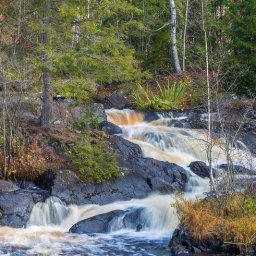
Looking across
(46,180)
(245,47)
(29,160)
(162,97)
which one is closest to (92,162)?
(46,180)

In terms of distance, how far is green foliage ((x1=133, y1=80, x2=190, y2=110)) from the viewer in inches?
915

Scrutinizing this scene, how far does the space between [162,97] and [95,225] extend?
1205 cm

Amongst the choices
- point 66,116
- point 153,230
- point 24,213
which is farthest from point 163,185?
point 66,116

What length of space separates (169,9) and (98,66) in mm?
14931

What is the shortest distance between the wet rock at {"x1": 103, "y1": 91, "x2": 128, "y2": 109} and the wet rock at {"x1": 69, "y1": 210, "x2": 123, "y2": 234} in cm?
1080

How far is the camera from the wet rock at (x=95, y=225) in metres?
12.7

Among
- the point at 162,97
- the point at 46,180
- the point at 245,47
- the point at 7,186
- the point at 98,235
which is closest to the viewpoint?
the point at 98,235

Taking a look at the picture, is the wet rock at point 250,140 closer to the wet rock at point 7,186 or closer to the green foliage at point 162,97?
the green foliage at point 162,97

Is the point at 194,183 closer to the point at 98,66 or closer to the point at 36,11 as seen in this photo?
the point at 98,66

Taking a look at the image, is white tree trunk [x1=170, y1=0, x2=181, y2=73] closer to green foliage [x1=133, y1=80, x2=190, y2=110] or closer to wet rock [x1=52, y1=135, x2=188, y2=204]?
green foliage [x1=133, y1=80, x2=190, y2=110]

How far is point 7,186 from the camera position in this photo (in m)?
14.1

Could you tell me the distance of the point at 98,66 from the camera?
1579 cm

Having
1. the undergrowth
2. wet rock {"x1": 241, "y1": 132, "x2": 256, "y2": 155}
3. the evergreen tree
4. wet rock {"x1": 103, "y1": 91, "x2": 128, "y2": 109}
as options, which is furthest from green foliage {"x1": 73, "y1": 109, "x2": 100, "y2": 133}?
the evergreen tree

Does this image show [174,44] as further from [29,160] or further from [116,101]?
[29,160]
